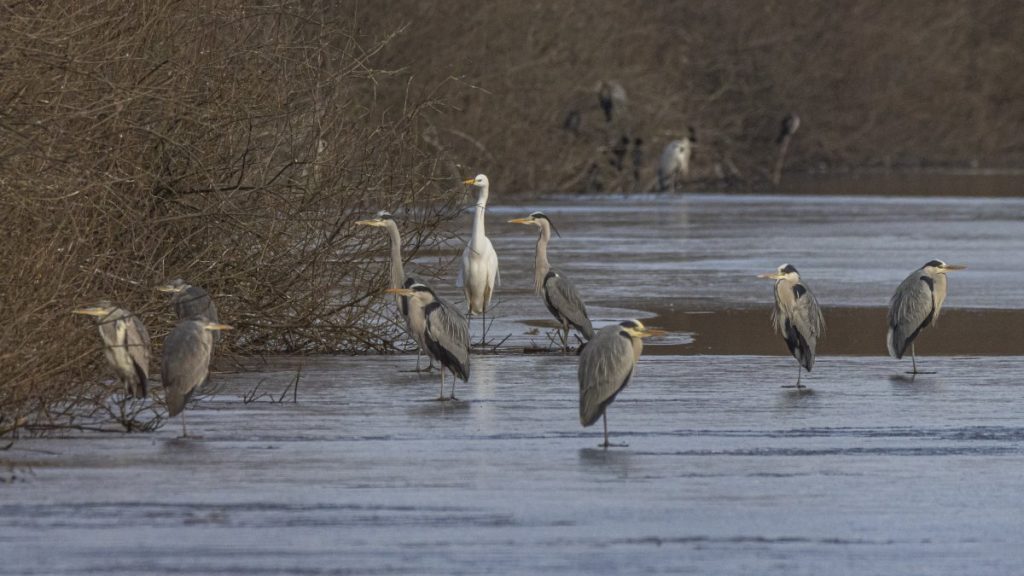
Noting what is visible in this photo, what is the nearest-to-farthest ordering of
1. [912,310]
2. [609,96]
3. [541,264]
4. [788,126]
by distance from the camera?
1. [912,310]
2. [541,264]
3. [609,96]
4. [788,126]

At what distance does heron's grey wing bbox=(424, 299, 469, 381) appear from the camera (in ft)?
33.8

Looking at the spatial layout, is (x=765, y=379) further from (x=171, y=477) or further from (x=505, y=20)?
(x=505, y=20)

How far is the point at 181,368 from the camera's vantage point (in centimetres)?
883

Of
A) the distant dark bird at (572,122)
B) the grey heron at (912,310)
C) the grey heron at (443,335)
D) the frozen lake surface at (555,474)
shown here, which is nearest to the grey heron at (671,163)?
the distant dark bird at (572,122)

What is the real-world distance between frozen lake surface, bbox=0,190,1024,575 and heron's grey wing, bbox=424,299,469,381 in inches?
9.4

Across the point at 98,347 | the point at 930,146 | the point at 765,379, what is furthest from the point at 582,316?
the point at 930,146

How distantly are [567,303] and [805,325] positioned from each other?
1.85 metres

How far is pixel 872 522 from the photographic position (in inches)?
288

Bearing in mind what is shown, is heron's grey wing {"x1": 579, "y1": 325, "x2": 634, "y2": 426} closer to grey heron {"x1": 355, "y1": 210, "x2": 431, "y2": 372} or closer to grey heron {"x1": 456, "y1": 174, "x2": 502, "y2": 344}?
grey heron {"x1": 355, "y1": 210, "x2": 431, "y2": 372}

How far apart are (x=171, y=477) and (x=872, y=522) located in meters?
2.82

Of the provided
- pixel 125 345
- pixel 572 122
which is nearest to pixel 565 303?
pixel 125 345

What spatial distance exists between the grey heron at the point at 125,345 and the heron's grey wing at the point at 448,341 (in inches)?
70.8

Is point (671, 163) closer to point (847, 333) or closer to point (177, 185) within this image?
point (847, 333)

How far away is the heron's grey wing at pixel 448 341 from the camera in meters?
10.3
